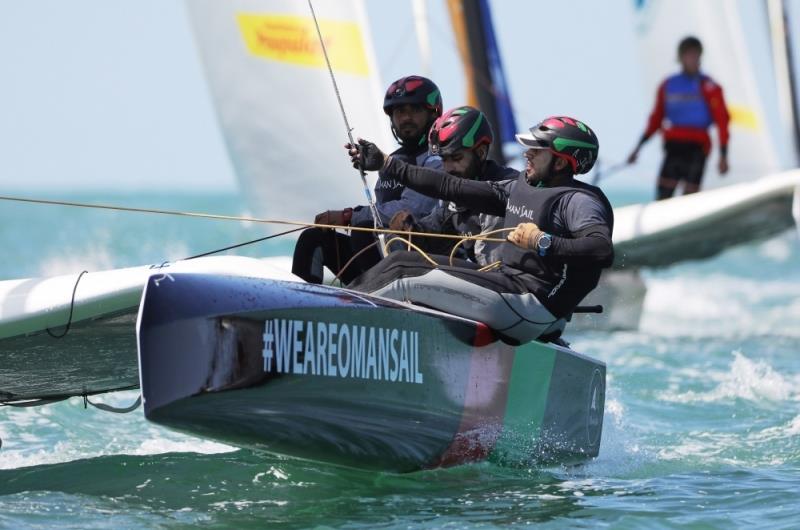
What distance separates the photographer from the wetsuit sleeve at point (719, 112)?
36.2ft

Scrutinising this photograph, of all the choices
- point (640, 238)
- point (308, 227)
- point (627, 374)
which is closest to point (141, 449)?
point (308, 227)

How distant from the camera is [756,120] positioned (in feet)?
48.4

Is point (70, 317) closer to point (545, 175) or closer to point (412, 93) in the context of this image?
point (412, 93)

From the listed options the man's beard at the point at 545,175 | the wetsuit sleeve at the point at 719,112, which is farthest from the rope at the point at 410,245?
the wetsuit sleeve at the point at 719,112

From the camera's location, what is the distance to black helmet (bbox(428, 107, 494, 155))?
530 centimetres

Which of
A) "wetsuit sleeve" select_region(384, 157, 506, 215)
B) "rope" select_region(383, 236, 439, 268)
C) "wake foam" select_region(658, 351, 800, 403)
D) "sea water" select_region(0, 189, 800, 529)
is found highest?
"wetsuit sleeve" select_region(384, 157, 506, 215)

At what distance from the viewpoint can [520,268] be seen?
5121 millimetres

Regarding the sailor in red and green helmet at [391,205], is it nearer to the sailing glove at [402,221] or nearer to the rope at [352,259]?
the rope at [352,259]

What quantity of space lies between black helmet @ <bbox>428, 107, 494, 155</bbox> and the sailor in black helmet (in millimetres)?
161

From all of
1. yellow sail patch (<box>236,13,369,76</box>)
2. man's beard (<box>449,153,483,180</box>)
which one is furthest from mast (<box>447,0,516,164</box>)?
man's beard (<box>449,153,483,180</box>)

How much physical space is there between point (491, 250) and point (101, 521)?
5.39 feet

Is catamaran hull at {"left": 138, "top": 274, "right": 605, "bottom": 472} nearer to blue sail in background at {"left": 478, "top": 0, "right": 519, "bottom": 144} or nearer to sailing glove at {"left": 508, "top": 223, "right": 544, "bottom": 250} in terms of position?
sailing glove at {"left": 508, "top": 223, "right": 544, "bottom": 250}

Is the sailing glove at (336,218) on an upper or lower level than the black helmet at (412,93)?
lower

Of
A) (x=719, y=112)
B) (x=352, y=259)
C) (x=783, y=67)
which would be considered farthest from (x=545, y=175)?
(x=783, y=67)
